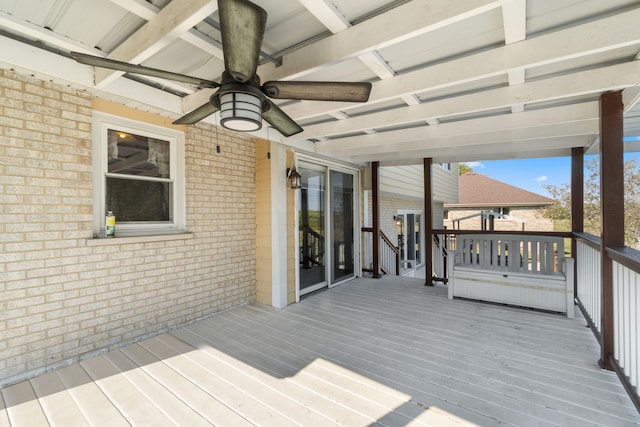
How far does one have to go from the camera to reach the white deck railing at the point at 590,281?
3.19 m

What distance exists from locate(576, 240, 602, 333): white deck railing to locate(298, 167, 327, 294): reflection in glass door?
3.69 m

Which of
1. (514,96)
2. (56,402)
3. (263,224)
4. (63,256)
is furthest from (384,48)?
(56,402)

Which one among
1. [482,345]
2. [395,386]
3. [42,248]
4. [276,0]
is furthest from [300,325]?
[276,0]

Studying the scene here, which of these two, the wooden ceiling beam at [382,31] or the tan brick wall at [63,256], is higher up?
the wooden ceiling beam at [382,31]

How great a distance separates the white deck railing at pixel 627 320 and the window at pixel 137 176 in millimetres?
4317

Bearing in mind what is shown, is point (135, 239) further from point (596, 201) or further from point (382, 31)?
point (596, 201)

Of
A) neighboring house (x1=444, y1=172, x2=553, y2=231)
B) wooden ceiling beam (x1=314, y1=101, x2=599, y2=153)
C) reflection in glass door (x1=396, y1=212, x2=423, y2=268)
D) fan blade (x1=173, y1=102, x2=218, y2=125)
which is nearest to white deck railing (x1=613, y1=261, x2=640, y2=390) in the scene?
wooden ceiling beam (x1=314, y1=101, x2=599, y2=153)

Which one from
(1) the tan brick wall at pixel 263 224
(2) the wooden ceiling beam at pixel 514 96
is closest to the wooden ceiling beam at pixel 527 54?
(2) the wooden ceiling beam at pixel 514 96

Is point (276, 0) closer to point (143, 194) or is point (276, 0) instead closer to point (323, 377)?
point (143, 194)

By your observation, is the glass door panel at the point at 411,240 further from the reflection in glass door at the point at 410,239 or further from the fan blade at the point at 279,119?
the fan blade at the point at 279,119

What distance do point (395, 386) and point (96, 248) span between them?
3.04m

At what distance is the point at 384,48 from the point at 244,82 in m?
1.17

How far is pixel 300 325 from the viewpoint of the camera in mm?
3662

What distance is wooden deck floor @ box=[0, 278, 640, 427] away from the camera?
2.03 meters
